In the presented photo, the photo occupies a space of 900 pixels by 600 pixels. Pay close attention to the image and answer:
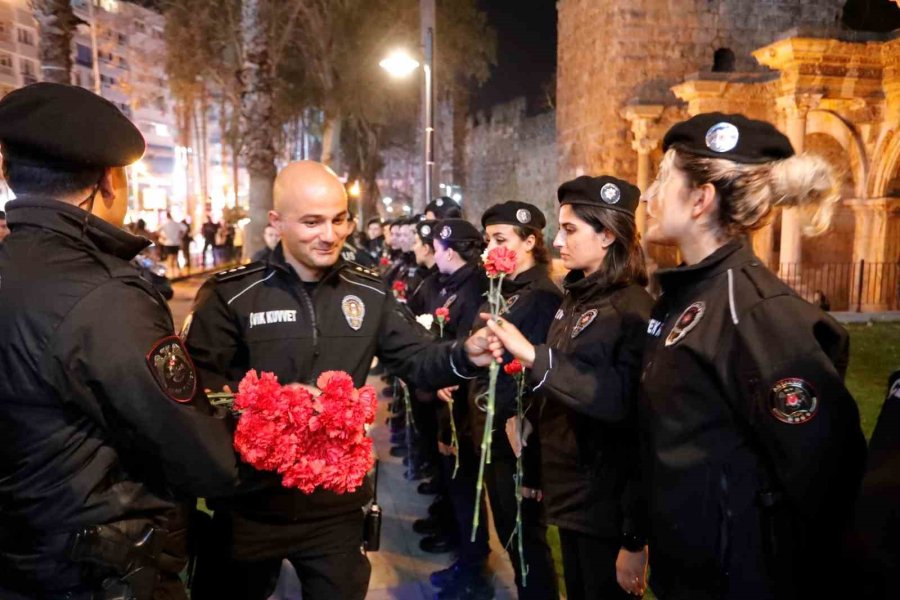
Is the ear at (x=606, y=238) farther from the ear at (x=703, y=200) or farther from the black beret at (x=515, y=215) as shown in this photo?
the black beret at (x=515, y=215)

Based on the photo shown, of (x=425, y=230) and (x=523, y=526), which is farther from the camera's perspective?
(x=425, y=230)

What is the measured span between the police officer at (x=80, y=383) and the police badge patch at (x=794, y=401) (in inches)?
62.7

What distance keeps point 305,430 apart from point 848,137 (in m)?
16.1

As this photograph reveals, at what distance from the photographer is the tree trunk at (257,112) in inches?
452

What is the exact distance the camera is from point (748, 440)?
6.23 feet

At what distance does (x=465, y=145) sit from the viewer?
42.9 m

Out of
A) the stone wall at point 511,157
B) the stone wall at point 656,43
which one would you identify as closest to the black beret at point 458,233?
the stone wall at point 656,43

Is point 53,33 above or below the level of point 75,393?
above

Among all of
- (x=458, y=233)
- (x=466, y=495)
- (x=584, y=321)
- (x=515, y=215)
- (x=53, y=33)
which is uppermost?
(x=53, y=33)

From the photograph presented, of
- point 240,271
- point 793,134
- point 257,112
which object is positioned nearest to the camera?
point 240,271

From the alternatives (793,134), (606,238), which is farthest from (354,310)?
(793,134)

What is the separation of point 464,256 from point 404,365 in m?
2.16

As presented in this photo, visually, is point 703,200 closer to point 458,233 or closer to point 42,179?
point 42,179

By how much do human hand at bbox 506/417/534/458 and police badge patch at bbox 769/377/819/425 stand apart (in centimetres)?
156
